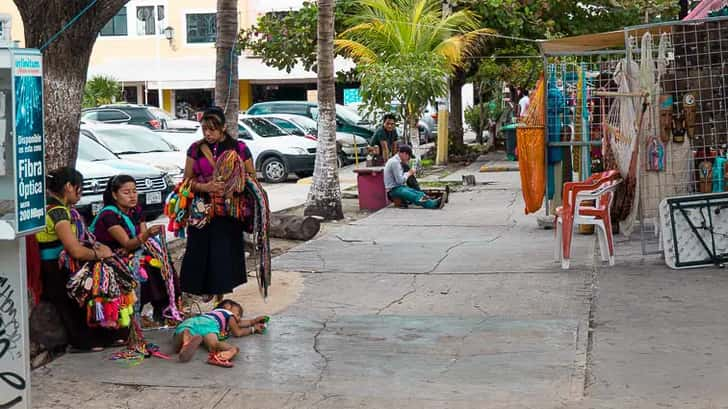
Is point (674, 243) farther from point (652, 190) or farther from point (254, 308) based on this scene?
point (254, 308)

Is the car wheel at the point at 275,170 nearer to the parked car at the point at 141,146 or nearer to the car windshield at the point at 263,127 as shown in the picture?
the car windshield at the point at 263,127

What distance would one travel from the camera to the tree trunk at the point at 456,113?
28519 mm

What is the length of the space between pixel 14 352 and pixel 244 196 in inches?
113

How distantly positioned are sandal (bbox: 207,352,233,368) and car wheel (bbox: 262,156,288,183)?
55.0 ft

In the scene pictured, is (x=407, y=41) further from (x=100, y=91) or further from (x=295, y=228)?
(x=100, y=91)

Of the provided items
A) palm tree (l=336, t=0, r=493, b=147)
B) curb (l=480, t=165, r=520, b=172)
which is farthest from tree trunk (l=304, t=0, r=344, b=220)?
curb (l=480, t=165, r=520, b=172)

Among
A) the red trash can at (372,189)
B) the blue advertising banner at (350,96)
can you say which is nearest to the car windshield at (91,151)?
the red trash can at (372,189)

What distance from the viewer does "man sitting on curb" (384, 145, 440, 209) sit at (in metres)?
15.9

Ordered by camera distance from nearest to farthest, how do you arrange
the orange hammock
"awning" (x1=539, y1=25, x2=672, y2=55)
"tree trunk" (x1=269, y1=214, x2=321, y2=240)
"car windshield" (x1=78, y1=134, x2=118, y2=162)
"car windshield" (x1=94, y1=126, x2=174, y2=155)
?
"awning" (x1=539, y1=25, x2=672, y2=55) → the orange hammock → "tree trunk" (x1=269, y1=214, x2=321, y2=240) → "car windshield" (x1=78, y1=134, x2=118, y2=162) → "car windshield" (x1=94, y1=126, x2=174, y2=155)

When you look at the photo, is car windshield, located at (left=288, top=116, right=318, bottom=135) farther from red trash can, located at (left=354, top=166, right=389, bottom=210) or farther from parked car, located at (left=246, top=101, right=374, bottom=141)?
red trash can, located at (left=354, top=166, right=389, bottom=210)

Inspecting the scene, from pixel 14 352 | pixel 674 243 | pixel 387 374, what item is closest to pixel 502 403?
pixel 387 374

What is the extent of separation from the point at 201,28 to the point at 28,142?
127 feet

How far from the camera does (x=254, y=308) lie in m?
8.73

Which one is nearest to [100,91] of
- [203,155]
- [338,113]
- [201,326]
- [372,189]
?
[338,113]
